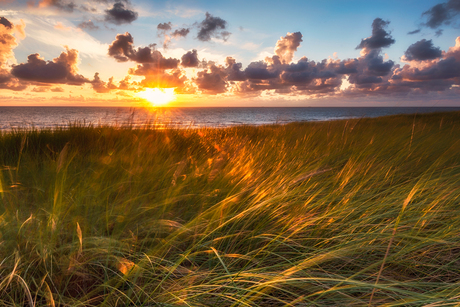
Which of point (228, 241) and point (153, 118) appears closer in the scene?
point (228, 241)

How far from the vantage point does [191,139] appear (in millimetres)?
4645

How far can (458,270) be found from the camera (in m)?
1.30

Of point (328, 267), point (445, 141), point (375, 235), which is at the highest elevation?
point (445, 141)

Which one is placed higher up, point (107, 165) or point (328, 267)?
point (107, 165)

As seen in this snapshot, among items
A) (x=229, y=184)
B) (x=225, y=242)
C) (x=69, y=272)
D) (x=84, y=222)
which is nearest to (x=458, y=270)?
(x=225, y=242)

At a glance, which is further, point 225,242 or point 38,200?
point 38,200

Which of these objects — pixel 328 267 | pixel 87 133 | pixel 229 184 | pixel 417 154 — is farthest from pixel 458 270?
pixel 87 133

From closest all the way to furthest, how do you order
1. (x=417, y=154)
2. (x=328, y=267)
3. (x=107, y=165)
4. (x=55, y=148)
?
(x=328, y=267) < (x=107, y=165) < (x=417, y=154) < (x=55, y=148)

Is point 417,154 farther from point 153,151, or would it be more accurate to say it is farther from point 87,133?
point 87,133

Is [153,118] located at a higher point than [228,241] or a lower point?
higher

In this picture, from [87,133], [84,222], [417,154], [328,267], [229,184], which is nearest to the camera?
[328,267]

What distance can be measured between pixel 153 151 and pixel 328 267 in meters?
2.75

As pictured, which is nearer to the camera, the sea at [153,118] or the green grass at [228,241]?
the green grass at [228,241]

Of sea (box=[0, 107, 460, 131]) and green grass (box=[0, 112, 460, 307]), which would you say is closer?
green grass (box=[0, 112, 460, 307])
